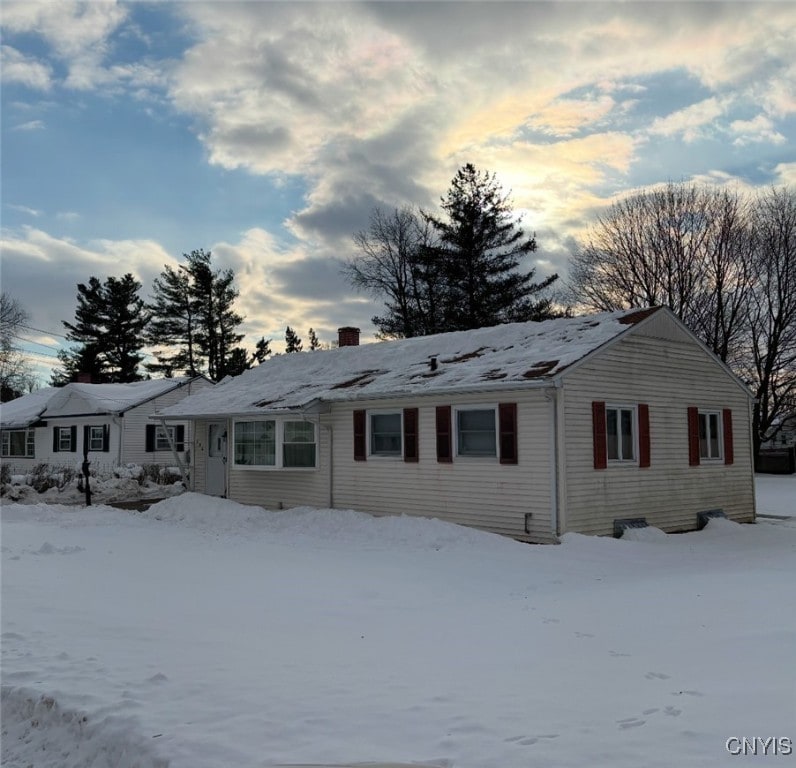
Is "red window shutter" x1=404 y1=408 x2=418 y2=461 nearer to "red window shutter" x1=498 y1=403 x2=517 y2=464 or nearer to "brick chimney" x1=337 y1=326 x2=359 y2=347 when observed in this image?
"red window shutter" x1=498 y1=403 x2=517 y2=464

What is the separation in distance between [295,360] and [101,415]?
46.4ft

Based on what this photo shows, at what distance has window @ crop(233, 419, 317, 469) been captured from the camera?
17125 millimetres

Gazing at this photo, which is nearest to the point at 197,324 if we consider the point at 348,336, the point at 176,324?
the point at 176,324

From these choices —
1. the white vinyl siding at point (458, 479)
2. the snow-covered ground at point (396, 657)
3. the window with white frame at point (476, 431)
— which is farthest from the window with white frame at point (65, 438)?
the window with white frame at point (476, 431)

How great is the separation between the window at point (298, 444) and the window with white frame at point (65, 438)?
68.3 ft

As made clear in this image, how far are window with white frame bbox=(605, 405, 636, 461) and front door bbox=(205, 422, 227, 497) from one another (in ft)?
36.2

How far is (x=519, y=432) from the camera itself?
13156 millimetres

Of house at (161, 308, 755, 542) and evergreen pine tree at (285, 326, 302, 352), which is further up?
evergreen pine tree at (285, 326, 302, 352)

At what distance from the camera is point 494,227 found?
41094mm

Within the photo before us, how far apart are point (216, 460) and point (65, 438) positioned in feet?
57.9

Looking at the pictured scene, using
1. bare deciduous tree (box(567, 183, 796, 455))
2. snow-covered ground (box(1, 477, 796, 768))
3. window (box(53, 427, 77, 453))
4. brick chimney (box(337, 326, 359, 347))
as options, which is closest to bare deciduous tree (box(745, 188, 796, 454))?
bare deciduous tree (box(567, 183, 796, 455))

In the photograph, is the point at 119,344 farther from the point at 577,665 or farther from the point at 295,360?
the point at 577,665

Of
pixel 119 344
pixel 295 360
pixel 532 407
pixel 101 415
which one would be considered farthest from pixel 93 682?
pixel 119 344

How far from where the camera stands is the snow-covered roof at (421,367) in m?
13.8
